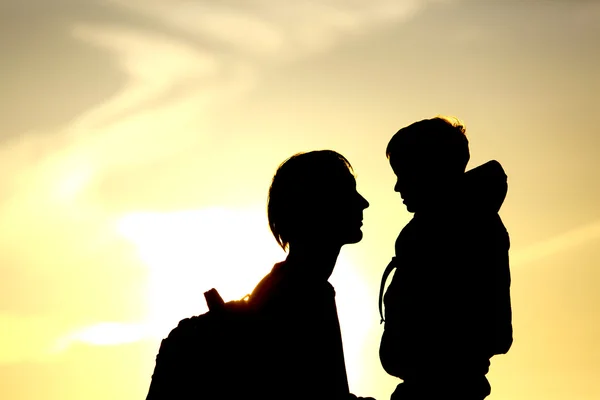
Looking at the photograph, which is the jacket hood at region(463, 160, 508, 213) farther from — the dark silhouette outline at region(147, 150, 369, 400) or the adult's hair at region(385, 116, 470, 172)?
the dark silhouette outline at region(147, 150, 369, 400)

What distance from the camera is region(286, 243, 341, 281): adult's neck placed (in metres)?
6.01

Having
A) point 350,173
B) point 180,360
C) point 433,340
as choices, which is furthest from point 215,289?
point 433,340

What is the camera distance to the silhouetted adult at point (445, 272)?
20.6 ft

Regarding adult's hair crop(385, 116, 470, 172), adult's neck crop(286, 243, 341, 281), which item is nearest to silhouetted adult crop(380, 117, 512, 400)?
adult's hair crop(385, 116, 470, 172)

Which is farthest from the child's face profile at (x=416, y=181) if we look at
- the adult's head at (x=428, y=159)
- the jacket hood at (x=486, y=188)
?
the jacket hood at (x=486, y=188)

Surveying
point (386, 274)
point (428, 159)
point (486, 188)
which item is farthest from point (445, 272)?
point (428, 159)

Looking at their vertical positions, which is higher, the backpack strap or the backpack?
the backpack strap

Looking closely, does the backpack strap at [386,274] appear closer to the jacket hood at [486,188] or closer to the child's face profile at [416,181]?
the child's face profile at [416,181]

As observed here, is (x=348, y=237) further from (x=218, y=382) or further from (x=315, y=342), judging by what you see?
(x=218, y=382)

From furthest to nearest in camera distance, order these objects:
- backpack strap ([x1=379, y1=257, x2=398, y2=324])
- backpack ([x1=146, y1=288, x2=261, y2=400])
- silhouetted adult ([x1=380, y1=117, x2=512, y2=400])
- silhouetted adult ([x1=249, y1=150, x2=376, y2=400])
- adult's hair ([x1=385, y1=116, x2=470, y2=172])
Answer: backpack strap ([x1=379, y1=257, x2=398, y2=324]), adult's hair ([x1=385, y1=116, x2=470, y2=172]), silhouetted adult ([x1=380, y1=117, x2=512, y2=400]), silhouetted adult ([x1=249, y1=150, x2=376, y2=400]), backpack ([x1=146, y1=288, x2=261, y2=400])

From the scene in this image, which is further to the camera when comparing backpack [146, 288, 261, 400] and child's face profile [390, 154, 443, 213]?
child's face profile [390, 154, 443, 213]

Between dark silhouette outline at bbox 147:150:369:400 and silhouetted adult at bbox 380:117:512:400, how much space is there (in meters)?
0.55

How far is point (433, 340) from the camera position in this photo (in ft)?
20.8

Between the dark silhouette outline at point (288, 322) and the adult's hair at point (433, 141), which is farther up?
the adult's hair at point (433, 141)
